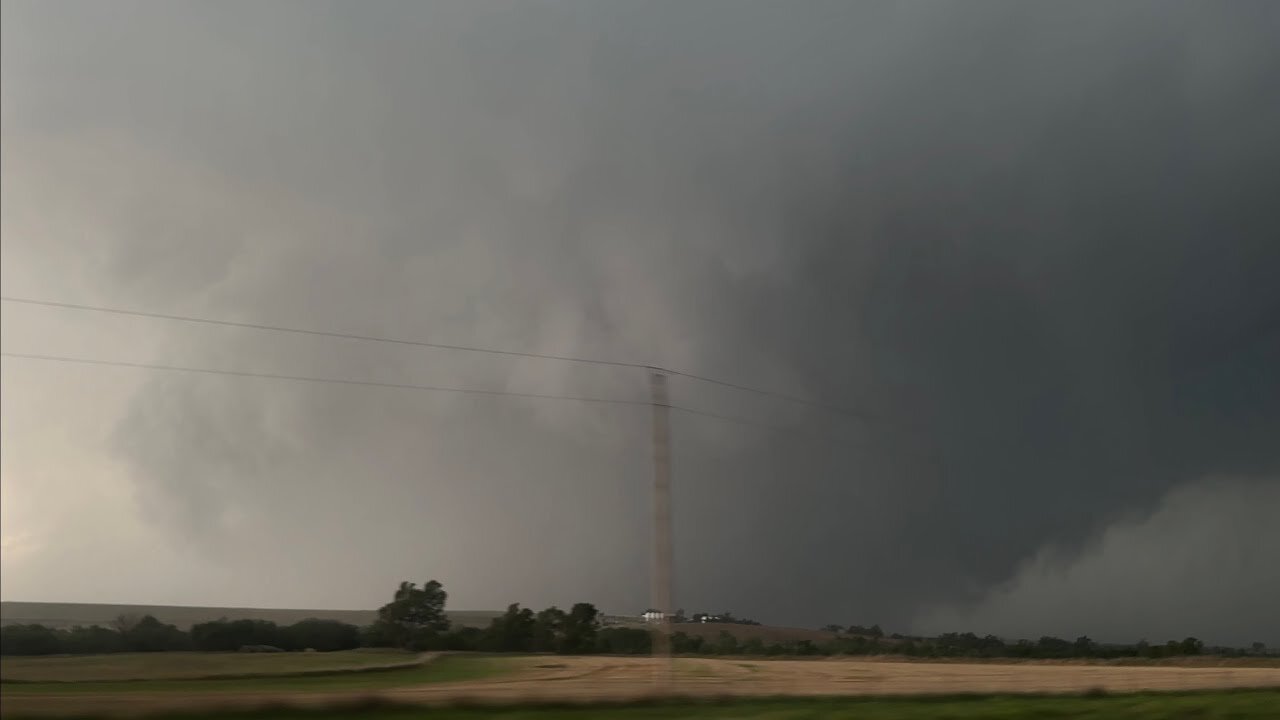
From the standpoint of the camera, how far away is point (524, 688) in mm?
33188

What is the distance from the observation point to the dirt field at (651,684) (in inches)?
995

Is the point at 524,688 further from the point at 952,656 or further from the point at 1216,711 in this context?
the point at 952,656

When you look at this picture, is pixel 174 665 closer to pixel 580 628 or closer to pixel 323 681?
pixel 323 681

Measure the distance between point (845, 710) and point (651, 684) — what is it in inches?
259

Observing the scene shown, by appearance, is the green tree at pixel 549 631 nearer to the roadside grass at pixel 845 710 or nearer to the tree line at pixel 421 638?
the tree line at pixel 421 638

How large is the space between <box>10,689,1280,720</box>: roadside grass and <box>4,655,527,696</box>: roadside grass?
13.1 ft

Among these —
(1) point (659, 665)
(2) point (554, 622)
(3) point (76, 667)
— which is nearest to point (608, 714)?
(1) point (659, 665)

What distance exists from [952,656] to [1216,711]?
4490cm

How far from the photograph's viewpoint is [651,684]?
3350 centimetres

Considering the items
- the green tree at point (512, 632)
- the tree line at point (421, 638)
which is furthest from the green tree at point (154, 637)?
the green tree at point (512, 632)

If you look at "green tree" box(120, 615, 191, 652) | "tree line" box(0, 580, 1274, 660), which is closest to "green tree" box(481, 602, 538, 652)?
"tree line" box(0, 580, 1274, 660)

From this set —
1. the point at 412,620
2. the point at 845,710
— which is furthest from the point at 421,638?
the point at 845,710

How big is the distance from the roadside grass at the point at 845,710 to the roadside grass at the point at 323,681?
3996 mm

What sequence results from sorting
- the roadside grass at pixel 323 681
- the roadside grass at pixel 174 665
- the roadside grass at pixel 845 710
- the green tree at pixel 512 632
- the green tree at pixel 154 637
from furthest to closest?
1. the green tree at pixel 512 632
2. the green tree at pixel 154 637
3. the roadside grass at pixel 174 665
4. the roadside grass at pixel 845 710
5. the roadside grass at pixel 323 681
